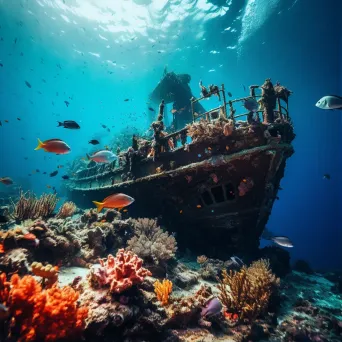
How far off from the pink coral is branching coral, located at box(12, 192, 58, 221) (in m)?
4.39

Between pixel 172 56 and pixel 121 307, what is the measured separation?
33159mm

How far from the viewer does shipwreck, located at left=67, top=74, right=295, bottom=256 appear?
276 inches

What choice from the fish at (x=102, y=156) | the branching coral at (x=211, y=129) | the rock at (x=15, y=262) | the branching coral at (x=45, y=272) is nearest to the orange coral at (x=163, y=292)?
the branching coral at (x=45, y=272)

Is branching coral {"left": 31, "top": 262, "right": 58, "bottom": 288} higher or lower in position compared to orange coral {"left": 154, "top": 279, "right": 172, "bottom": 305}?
higher

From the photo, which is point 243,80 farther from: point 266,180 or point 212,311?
point 212,311

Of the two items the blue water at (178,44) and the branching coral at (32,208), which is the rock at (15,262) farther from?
the blue water at (178,44)

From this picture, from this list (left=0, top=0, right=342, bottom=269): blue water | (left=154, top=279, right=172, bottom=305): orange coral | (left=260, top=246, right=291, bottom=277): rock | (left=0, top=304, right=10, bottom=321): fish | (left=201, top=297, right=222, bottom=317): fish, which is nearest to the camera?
(left=0, top=304, right=10, bottom=321): fish

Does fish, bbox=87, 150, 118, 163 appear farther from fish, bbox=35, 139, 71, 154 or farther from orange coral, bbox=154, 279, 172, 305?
orange coral, bbox=154, 279, 172, 305

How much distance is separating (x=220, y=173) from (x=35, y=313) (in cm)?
→ 601

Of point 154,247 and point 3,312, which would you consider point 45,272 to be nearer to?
point 3,312

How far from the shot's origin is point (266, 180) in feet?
23.3

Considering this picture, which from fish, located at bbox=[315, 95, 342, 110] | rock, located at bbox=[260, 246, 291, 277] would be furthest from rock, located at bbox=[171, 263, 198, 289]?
fish, located at bbox=[315, 95, 342, 110]

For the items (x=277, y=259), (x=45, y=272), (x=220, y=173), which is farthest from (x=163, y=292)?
(x=277, y=259)

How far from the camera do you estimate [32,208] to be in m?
7.05
